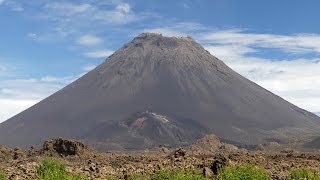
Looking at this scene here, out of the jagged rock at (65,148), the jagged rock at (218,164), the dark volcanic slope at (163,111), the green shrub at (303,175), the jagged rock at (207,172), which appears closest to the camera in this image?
the green shrub at (303,175)

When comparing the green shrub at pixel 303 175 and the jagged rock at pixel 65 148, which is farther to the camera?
the jagged rock at pixel 65 148

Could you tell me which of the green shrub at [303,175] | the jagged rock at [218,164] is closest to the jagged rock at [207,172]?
the jagged rock at [218,164]

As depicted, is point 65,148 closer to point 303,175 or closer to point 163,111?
point 303,175

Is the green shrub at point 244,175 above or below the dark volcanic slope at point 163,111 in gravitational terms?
below

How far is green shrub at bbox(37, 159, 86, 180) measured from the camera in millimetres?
15398

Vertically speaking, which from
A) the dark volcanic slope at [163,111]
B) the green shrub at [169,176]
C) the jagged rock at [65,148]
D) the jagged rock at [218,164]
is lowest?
the green shrub at [169,176]

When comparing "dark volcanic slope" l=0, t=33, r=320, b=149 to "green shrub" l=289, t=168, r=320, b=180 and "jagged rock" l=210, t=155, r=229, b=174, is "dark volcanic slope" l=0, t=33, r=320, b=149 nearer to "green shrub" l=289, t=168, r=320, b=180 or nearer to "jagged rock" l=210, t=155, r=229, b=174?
"jagged rock" l=210, t=155, r=229, b=174

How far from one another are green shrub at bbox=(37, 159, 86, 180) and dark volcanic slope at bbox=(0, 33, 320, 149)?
102 metres

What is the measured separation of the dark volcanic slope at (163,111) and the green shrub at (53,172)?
102480 mm

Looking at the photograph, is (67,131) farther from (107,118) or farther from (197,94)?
(197,94)

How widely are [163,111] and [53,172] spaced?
144750 mm

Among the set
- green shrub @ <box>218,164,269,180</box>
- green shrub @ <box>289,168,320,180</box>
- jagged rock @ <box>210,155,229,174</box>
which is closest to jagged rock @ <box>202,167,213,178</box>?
jagged rock @ <box>210,155,229,174</box>

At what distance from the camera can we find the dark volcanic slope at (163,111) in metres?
140

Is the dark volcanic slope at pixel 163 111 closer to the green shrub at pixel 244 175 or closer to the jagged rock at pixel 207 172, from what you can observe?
the jagged rock at pixel 207 172
